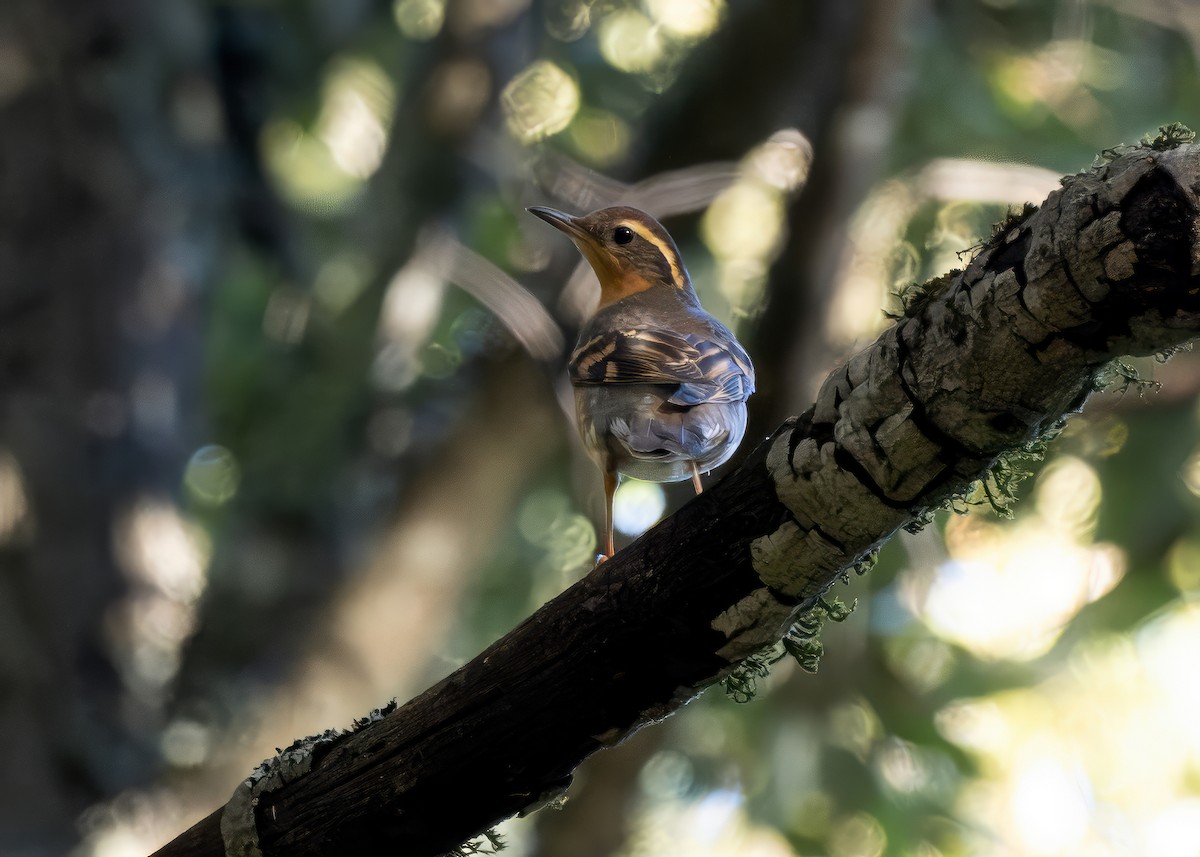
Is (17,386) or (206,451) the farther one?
(206,451)

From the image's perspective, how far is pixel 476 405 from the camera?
8141 millimetres

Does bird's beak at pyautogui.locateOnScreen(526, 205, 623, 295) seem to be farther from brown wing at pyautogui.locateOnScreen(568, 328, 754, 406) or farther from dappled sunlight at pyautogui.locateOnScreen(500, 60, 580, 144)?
dappled sunlight at pyautogui.locateOnScreen(500, 60, 580, 144)

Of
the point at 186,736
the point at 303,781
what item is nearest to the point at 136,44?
the point at 186,736

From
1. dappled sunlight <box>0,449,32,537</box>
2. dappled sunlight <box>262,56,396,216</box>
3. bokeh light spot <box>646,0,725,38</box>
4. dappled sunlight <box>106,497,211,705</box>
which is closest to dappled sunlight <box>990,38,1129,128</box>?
bokeh light spot <box>646,0,725,38</box>

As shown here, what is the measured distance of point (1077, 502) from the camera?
25.4 feet

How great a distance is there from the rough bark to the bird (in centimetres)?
79

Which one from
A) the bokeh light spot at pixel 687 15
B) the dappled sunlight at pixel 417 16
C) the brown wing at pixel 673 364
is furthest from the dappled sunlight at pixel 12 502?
the bokeh light spot at pixel 687 15

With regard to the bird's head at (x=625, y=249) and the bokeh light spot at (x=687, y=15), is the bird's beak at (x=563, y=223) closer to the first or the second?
the bird's head at (x=625, y=249)

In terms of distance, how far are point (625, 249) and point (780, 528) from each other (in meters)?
3.44

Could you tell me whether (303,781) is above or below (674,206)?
below

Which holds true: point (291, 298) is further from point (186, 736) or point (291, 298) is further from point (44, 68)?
point (186, 736)

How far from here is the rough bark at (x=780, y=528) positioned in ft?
6.26

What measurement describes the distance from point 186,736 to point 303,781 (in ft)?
15.3

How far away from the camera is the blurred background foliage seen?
7051 mm
